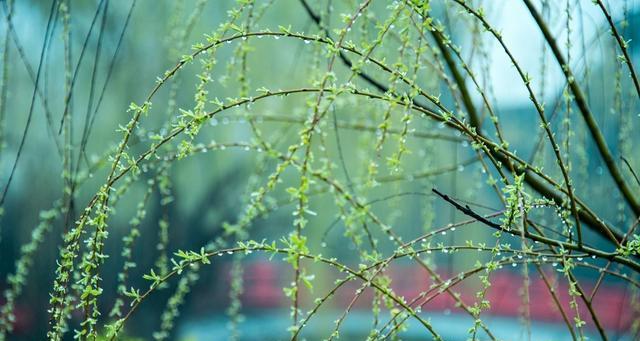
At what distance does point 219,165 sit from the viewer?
15.2ft

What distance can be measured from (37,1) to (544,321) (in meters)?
4.34

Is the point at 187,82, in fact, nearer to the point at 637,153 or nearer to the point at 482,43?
the point at 637,153

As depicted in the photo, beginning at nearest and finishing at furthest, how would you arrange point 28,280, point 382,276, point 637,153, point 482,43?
1. point 382,276
2. point 482,43
3. point 637,153
4. point 28,280

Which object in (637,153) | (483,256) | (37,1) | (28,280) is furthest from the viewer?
(483,256)

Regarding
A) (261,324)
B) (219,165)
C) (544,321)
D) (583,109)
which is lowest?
(583,109)

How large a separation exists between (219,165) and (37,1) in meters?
1.52

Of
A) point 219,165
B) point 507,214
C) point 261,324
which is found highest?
point 219,165

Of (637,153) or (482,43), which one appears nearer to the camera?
(482,43)

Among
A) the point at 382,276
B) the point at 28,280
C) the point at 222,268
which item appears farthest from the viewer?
the point at 222,268

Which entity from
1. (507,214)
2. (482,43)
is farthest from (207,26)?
(507,214)

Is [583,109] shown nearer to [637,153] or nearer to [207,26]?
[637,153]

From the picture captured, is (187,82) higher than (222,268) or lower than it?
higher

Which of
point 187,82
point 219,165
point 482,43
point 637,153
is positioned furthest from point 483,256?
point 482,43

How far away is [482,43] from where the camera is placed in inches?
35.4
